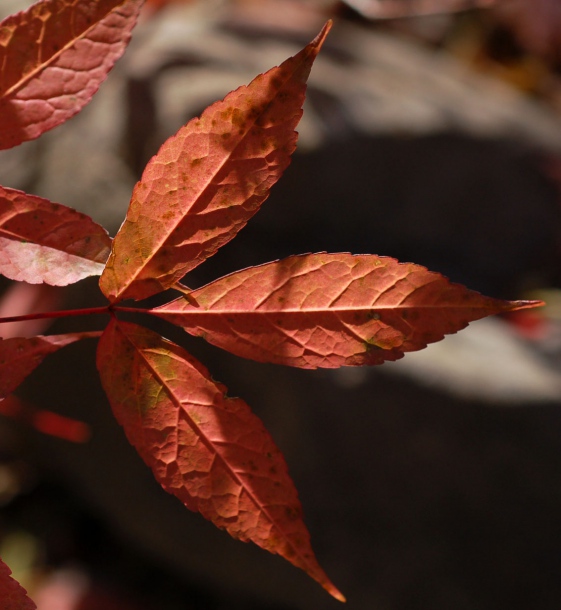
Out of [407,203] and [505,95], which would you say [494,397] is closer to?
[407,203]

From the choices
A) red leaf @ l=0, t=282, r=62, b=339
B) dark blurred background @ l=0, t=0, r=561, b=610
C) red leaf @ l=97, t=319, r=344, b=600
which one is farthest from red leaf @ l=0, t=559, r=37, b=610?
dark blurred background @ l=0, t=0, r=561, b=610

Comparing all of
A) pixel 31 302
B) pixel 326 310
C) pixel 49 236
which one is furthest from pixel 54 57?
pixel 31 302

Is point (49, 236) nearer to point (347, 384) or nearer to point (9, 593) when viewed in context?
point (9, 593)

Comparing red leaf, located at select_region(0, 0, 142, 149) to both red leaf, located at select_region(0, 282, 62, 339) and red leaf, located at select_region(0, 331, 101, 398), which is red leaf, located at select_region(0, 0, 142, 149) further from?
red leaf, located at select_region(0, 282, 62, 339)

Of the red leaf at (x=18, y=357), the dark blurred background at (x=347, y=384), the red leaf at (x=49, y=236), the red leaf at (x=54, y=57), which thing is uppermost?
the red leaf at (x=54, y=57)

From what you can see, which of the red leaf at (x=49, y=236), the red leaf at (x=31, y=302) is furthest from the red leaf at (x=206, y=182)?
the red leaf at (x=31, y=302)

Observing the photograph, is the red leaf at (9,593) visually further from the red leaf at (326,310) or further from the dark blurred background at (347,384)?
the dark blurred background at (347,384)

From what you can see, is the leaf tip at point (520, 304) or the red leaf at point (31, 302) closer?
the leaf tip at point (520, 304)
